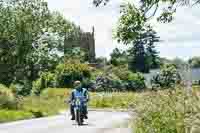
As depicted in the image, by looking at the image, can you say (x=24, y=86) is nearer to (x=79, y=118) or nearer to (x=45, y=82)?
(x=45, y=82)

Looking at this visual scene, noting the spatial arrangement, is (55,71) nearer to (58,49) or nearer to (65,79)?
(65,79)

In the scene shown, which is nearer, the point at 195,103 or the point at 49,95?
Result: the point at 195,103

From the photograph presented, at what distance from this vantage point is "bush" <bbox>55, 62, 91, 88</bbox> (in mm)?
73062

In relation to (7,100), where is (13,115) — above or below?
below

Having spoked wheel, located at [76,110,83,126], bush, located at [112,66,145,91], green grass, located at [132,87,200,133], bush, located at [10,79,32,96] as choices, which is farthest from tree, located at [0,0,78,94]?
green grass, located at [132,87,200,133]

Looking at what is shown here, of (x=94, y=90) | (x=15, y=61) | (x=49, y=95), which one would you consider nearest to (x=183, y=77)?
(x=49, y=95)

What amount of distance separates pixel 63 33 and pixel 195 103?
8330cm

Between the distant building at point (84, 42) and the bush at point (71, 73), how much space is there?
3012cm

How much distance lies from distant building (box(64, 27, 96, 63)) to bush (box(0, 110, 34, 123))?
6839 centimetres

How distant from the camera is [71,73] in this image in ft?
241

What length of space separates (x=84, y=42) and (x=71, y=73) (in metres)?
51.9

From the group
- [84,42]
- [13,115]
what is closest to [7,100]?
[13,115]

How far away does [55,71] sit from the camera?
76312mm

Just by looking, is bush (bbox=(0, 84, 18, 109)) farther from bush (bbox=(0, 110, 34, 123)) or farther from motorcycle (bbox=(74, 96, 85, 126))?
motorcycle (bbox=(74, 96, 85, 126))
